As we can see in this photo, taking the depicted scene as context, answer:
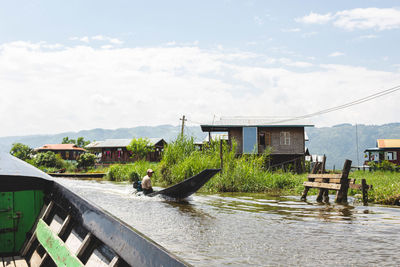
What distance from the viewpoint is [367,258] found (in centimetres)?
760

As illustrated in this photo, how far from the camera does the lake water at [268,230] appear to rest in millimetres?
7750

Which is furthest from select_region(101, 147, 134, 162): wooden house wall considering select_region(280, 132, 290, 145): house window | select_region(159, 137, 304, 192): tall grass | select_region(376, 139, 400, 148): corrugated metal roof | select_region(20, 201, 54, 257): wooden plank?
select_region(20, 201, 54, 257): wooden plank

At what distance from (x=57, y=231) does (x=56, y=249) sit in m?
0.55

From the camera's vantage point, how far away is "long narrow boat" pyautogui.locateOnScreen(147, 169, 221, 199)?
15086 mm

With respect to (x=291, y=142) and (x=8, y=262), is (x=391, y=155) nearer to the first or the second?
(x=291, y=142)

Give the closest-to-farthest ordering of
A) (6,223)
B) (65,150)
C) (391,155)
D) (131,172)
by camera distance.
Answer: (6,223) → (131,172) → (391,155) → (65,150)

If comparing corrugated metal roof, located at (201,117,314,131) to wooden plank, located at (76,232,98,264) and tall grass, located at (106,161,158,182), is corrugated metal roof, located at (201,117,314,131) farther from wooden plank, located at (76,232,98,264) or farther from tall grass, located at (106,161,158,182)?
wooden plank, located at (76,232,98,264)

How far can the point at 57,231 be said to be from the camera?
426cm

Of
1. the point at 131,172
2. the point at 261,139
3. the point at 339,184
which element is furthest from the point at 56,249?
the point at 261,139

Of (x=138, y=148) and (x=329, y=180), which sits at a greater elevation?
(x=138, y=148)

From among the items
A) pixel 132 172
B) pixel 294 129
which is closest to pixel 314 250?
pixel 132 172

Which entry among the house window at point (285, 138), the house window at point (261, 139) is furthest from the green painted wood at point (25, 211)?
the house window at point (285, 138)

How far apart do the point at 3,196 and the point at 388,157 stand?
192 ft

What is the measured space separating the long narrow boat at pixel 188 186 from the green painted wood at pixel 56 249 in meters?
10.6
